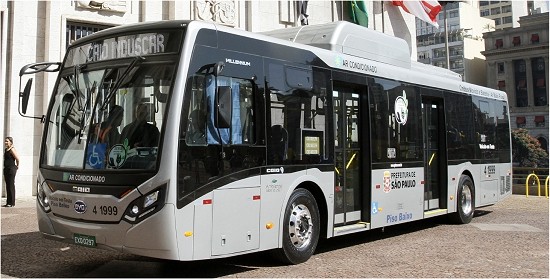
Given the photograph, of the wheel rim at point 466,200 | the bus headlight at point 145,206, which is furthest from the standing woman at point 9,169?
the wheel rim at point 466,200

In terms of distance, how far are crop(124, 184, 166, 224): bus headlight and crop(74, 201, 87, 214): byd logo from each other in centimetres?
65

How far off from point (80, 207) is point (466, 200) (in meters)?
8.61

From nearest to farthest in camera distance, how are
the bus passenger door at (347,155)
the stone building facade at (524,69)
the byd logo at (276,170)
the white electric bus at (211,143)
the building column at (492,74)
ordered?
1. the white electric bus at (211,143)
2. the byd logo at (276,170)
3. the bus passenger door at (347,155)
4. the stone building facade at (524,69)
5. the building column at (492,74)

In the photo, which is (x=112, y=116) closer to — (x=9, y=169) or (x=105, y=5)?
(x=9, y=169)

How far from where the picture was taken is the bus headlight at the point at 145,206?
Answer: 5531mm

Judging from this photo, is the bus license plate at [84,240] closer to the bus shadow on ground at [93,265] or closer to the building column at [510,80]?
the bus shadow on ground at [93,265]

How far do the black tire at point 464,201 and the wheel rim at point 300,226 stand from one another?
523 cm

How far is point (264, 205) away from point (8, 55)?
43.6 ft

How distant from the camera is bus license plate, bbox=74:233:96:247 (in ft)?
19.3

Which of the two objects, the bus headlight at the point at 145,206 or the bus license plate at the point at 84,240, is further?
the bus license plate at the point at 84,240

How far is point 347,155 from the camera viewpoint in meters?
8.26

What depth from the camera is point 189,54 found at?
5.88 metres

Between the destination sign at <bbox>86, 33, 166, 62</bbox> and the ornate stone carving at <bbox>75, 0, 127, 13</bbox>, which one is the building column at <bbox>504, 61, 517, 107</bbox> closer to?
the ornate stone carving at <bbox>75, 0, 127, 13</bbox>

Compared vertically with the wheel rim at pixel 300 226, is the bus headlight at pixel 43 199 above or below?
above
